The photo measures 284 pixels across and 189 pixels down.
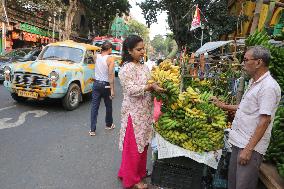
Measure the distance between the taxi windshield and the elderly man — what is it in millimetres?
7219

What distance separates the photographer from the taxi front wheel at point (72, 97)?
28.7 ft

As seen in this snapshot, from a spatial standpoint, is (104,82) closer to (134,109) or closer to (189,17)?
(134,109)

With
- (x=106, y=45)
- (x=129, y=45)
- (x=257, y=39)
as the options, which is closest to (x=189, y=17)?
(x=106, y=45)

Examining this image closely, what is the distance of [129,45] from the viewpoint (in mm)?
3846

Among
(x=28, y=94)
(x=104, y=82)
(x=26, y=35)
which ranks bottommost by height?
(x=28, y=94)

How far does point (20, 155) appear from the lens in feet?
17.1

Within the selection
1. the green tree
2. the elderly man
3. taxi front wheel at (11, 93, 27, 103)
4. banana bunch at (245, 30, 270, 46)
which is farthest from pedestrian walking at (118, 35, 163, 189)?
the green tree

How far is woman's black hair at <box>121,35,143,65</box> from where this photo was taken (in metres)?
3.82

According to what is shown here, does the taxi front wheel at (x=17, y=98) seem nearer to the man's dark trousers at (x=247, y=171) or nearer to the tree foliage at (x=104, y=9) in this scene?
the man's dark trousers at (x=247, y=171)

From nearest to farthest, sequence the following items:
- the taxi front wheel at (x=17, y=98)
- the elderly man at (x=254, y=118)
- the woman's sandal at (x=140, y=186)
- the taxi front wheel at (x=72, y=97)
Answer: the elderly man at (x=254, y=118)
the woman's sandal at (x=140, y=186)
the taxi front wheel at (x=72, y=97)
the taxi front wheel at (x=17, y=98)

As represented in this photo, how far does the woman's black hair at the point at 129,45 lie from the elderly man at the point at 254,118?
142 cm

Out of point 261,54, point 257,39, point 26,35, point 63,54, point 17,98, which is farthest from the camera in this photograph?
point 26,35

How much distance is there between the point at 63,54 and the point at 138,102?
626cm

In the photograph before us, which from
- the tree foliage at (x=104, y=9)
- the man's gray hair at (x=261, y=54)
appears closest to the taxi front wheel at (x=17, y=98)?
the man's gray hair at (x=261, y=54)
